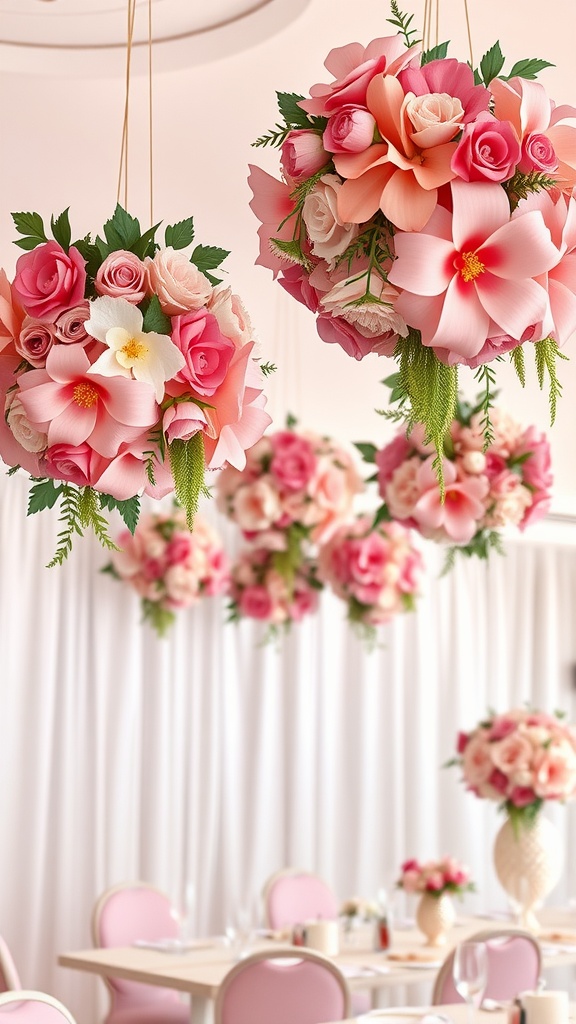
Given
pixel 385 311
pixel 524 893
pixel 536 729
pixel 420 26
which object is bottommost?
pixel 524 893

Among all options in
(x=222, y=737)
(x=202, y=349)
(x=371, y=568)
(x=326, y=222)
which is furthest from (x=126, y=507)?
(x=222, y=737)

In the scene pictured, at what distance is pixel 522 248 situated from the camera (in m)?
1.40

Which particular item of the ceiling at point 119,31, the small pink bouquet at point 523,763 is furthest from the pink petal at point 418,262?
the small pink bouquet at point 523,763

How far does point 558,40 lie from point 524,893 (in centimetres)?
354

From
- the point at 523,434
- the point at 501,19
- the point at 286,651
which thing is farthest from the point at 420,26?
the point at 286,651

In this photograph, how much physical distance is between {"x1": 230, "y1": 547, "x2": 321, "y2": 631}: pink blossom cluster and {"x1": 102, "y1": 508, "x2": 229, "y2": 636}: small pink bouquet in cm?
13

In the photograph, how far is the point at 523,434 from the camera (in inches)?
158

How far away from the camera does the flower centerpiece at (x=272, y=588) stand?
586cm

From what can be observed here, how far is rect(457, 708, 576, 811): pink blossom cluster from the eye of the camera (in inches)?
212

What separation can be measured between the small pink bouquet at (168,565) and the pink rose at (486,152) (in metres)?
4.56

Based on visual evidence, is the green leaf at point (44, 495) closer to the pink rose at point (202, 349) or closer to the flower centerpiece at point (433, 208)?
the pink rose at point (202, 349)

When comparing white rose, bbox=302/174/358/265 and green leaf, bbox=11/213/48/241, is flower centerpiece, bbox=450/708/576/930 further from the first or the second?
white rose, bbox=302/174/358/265

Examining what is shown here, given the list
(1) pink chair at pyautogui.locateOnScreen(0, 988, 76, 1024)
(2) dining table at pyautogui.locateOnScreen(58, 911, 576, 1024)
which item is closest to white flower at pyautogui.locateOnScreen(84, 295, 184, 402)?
(1) pink chair at pyautogui.locateOnScreen(0, 988, 76, 1024)

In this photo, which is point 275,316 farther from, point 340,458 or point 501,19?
point 501,19
